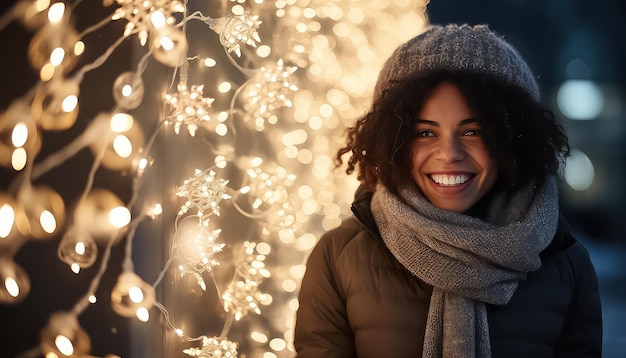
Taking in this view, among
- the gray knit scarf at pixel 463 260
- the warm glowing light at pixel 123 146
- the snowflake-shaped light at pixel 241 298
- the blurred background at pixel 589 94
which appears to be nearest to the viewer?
the gray knit scarf at pixel 463 260

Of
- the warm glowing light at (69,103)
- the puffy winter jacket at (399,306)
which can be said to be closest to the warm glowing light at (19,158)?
the warm glowing light at (69,103)

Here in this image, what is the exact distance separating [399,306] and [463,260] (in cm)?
15

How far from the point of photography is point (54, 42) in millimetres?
1524

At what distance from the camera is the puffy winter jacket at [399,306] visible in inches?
54.7

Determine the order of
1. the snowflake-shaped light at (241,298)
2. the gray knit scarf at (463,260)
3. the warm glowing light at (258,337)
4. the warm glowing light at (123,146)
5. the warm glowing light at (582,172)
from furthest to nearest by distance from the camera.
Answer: the warm glowing light at (582,172) < the warm glowing light at (258,337) < the snowflake-shaped light at (241,298) < the warm glowing light at (123,146) < the gray knit scarf at (463,260)

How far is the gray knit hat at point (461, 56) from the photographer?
1.40 meters

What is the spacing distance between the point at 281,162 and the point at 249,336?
1.54 feet

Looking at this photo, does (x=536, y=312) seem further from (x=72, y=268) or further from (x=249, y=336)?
(x=72, y=268)

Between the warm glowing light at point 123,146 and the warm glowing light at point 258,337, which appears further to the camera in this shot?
the warm glowing light at point 258,337

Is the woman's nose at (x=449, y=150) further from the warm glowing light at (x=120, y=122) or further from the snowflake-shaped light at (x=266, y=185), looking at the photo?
the warm glowing light at (x=120, y=122)

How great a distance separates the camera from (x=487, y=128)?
1.38 meters

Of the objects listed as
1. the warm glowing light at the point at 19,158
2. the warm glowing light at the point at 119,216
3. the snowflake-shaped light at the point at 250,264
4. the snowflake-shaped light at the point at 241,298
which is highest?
the warm glowing light at the point at 19,158

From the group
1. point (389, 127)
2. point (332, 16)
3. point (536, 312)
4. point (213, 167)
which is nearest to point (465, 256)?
point (536, 312)

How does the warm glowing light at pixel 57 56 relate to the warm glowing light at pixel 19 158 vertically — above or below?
above
